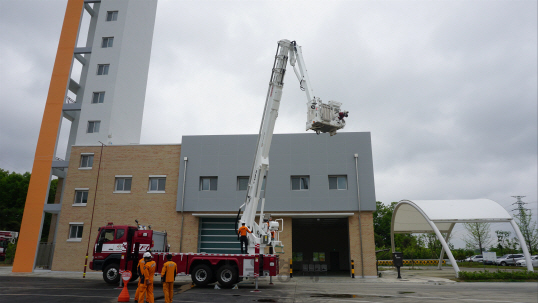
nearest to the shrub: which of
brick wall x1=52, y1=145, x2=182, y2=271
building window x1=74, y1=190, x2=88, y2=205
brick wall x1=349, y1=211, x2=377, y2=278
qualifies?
brick wall x1=349, y1=211, x2=377, y2=278

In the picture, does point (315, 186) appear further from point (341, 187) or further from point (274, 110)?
point (274, 110)

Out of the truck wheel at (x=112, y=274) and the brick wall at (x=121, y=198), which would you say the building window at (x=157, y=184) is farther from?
the truck wheel at (x=112, y=274)

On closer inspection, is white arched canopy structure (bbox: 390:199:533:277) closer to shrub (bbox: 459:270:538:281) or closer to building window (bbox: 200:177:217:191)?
shrub (bbox: 459:270:538:281)

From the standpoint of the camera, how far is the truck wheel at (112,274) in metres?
16.3

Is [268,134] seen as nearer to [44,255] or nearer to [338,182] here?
[338,182]

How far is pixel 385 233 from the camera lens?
2611 inches

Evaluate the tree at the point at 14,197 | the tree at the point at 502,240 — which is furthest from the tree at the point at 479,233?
the tree at the point at 14,197

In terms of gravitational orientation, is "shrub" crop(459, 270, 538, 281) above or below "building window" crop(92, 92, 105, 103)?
below

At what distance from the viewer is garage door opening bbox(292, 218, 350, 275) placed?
33281mm

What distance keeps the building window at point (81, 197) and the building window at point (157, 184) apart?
491 cm

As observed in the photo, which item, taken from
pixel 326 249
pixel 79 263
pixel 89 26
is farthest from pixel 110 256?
pixel 89 26

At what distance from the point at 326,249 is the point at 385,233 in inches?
1435

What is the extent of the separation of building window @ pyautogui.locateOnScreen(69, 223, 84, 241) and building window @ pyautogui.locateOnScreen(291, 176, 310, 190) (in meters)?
15.1

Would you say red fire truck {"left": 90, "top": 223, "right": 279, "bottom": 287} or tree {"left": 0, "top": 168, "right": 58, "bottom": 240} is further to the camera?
tree {"left": 0, "top": 168, "right": 58, "bottom": 240}
